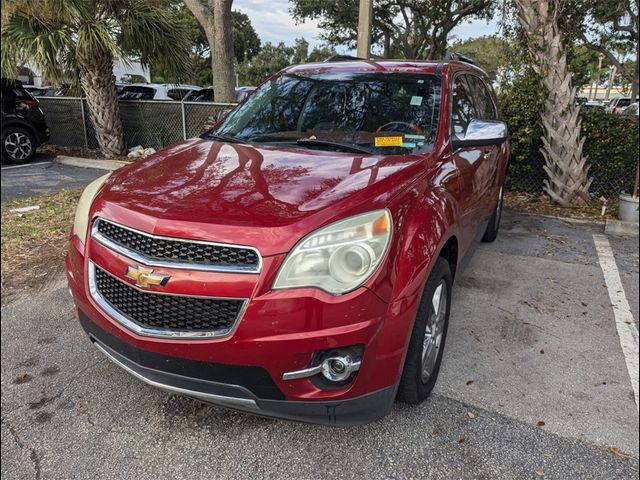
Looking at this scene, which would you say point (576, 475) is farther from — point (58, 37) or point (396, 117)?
point (58, 37)

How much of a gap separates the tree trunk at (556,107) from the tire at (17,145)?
910cm

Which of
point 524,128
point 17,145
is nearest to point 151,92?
point 17,145

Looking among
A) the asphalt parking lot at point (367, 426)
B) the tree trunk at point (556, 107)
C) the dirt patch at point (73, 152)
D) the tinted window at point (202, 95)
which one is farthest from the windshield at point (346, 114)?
the tinted window at point (202, 95)

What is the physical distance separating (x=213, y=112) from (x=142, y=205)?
794 cm

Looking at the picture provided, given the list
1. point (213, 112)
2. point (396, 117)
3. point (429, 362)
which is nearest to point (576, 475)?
point (429, 362)

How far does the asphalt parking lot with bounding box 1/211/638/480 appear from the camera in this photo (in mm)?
2146

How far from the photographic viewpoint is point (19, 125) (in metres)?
9.62

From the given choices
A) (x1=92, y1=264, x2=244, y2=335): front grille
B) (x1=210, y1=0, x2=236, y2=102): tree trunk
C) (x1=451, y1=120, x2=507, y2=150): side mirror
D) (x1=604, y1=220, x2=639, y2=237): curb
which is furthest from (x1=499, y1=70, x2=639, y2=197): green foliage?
(x1=92, y1=264, x2=244, y2=335): front grille

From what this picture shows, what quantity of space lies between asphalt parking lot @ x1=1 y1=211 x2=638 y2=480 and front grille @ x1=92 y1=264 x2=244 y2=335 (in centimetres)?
63

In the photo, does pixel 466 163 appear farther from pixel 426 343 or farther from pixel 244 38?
pixel 244 38

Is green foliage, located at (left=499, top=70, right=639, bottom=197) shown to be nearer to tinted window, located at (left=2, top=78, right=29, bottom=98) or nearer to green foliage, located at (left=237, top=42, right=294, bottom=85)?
tinted window, located at (left=2, top=78, right=29, bottom=98)

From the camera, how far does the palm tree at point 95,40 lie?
8164 millimetres

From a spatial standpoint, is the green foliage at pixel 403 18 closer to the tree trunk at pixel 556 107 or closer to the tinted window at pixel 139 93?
the tinted window at pixel 139 93

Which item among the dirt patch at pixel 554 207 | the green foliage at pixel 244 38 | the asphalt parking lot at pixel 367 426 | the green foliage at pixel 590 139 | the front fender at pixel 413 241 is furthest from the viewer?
the green foliage at pixel 244 38
